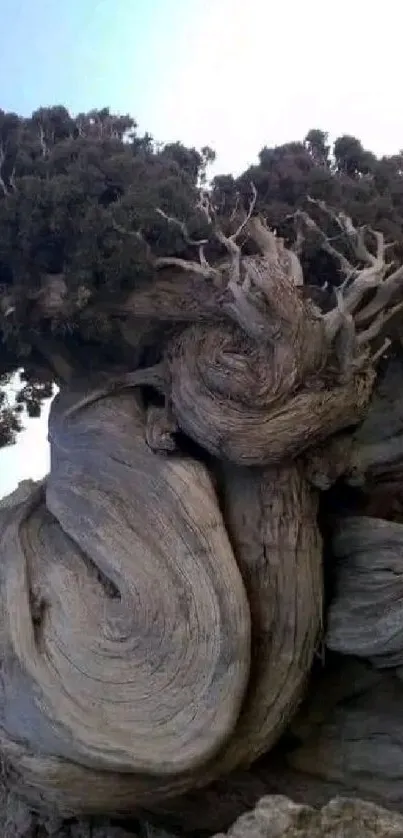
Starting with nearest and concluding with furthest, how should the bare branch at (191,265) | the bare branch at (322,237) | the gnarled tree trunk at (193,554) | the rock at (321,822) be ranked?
the rock at (321,822) → the gnarled tree trunk at (193,554) → the bare branch at (191,265) → the bare branch at (322,237)

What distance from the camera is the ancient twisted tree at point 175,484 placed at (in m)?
5.88

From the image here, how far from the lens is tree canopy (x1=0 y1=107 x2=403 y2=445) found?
20.1 ft

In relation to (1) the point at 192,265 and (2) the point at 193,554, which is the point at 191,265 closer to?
(1) the point at 192,265

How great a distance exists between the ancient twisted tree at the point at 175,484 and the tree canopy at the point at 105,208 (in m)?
0.02

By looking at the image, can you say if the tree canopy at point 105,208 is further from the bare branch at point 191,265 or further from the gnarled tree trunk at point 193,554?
the gnarled tree trunk at point 193,554

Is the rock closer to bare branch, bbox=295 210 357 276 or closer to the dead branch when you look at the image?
the dead branch

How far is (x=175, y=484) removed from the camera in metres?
6.19

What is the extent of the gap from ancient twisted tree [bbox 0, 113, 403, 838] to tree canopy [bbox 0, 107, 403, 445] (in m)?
0.02

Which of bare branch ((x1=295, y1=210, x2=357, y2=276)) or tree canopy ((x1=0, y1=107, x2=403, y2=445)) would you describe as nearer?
tree canopy ((x1=0, y1=107, x2=403, y2=445))

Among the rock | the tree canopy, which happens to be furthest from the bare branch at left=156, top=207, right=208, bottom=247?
the rock

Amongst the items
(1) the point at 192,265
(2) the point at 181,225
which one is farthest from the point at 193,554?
(2) the point at 181,225

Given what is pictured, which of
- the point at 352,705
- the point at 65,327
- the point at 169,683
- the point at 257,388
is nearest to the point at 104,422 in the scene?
the point at 65,327

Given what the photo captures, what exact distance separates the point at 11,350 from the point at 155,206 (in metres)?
1.58

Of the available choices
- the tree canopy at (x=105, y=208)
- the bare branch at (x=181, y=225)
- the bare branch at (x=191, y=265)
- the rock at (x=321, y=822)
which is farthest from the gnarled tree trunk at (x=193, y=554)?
the rock at (x=321, y=822)
